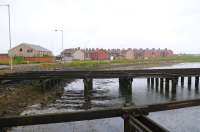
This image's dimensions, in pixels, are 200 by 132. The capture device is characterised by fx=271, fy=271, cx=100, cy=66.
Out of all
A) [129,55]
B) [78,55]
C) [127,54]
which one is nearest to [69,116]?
[78,55]

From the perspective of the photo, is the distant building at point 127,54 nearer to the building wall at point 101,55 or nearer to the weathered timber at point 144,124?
the building wall at point 101,55

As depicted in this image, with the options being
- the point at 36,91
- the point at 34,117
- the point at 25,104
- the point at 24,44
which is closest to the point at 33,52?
the point at 24,44

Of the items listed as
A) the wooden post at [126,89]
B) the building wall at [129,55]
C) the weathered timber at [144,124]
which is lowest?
the wooden post at [126,89]

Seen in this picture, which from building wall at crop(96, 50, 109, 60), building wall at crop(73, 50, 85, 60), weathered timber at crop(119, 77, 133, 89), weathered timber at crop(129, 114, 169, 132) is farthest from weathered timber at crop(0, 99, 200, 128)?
building wall at crop(96, 50, 109, 60)

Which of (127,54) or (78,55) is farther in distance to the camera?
(127,54)

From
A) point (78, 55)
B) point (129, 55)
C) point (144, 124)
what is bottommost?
point (129, 55)

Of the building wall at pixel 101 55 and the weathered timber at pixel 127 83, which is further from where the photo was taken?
the building wall at pixel 101 55

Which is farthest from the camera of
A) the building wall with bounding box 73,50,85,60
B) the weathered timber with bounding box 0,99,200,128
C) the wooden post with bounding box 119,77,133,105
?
the building wall with bounding box 73,50,85,60

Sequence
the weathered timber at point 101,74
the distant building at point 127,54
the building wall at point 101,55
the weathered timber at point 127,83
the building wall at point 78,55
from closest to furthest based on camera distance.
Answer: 1. the weathered timber at point 101,74
2. the weathered timber at point 127,83
3. the building wall at point 78,55
4. the building wall at point 101,55
5. the distant building at point 127,54

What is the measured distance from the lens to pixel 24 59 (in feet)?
245

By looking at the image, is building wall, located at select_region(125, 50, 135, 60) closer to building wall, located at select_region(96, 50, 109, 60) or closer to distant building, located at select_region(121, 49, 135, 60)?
distant building, located at select_region(121, 49, 135, 60)

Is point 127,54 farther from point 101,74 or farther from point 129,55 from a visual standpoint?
point 101,74

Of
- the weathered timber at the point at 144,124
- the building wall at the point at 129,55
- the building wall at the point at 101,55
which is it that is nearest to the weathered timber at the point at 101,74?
the weathered timber at the point at 144,124

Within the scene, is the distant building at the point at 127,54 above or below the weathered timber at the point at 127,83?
above
